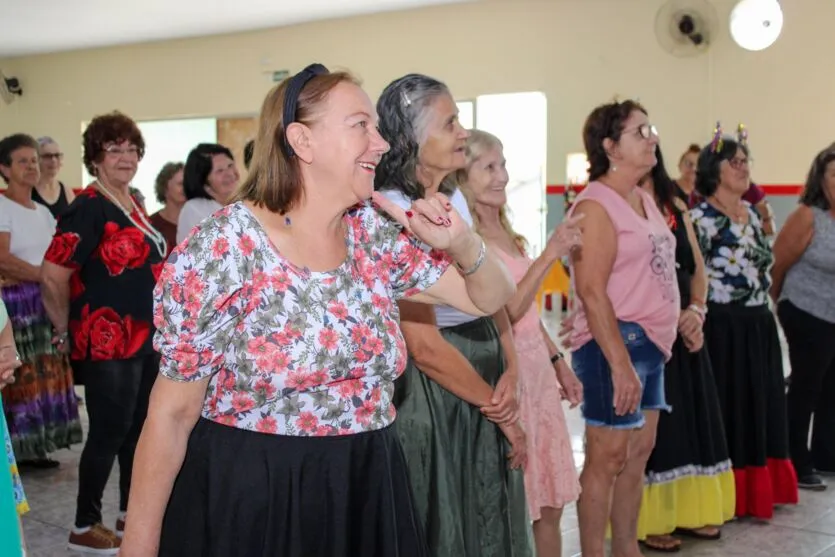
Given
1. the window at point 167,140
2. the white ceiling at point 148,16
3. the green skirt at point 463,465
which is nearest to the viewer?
the green skirt at point 463,465

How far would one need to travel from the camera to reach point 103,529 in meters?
3.94

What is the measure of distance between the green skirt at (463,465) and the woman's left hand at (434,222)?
2.13 ft

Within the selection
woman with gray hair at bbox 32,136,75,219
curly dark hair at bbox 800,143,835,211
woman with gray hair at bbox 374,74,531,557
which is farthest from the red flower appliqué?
curly dark hair at bbox 800,143,835,211

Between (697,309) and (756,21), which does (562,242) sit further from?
(756,21)

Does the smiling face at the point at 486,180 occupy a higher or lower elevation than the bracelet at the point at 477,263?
higher

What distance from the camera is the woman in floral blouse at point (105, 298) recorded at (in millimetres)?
3742

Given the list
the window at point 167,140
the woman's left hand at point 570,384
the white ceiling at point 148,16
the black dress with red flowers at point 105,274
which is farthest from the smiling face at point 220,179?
the window at point 167,140

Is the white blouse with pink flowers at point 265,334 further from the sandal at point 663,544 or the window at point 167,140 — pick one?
the window at point 167,140

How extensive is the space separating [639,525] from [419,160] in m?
2.06

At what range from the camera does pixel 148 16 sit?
14109 mm

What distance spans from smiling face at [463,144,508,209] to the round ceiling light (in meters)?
7.28

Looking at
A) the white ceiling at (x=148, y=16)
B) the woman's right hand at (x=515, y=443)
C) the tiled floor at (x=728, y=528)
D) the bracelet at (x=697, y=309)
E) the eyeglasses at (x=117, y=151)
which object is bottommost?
the tiled floor at (x=728, y=528)

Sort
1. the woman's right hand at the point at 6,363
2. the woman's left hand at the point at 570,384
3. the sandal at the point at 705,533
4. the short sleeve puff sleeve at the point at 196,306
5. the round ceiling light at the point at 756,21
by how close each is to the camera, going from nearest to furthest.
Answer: the short sleeve puff sleeve at the point at 196,306, the woman's right hand at the point at 6,363, the woman's left hand at the point at 570,384, the sandal at the point at 705,533, the round ceiling light at the point at 756,21

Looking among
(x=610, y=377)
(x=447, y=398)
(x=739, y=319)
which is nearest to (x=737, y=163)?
(x=739, y=319)
